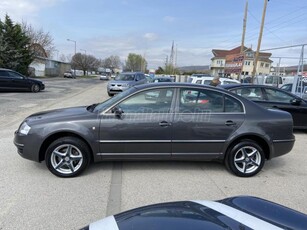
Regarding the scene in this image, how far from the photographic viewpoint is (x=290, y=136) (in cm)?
513

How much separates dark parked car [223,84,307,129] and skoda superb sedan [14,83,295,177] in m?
3.56

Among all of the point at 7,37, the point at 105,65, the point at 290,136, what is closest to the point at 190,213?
the point at 290,136

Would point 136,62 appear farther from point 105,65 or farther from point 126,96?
point 126,96

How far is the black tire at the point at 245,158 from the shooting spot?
16.2 feet

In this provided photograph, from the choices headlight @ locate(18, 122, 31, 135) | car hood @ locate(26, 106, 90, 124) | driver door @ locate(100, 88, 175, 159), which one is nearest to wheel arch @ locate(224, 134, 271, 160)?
driver door @ locate(100, 88, 175, 159)

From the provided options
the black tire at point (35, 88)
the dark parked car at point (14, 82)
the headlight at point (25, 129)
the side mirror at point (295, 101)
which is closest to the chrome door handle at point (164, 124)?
the headlight at point (25, 129)

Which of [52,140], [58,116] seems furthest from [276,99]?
[52,140]

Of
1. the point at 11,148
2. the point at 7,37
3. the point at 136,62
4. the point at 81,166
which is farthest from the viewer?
the point at 136,62

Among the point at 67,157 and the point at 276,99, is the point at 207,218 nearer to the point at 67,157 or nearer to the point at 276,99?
the point at 67,157

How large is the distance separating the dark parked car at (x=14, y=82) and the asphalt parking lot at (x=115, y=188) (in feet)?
44.9

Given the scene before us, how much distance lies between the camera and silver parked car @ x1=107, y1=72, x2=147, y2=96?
745 inches

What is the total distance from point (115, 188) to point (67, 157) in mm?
988

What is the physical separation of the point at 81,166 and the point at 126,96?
1.37 metres

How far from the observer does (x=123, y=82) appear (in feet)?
63.2
